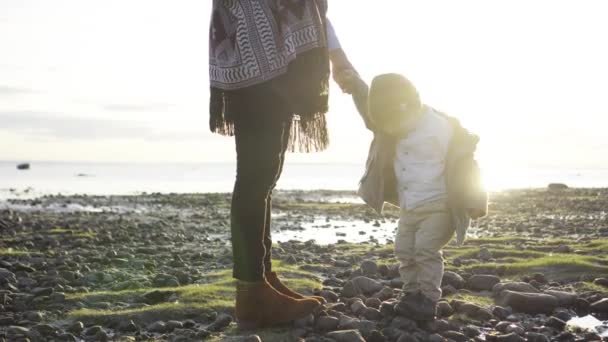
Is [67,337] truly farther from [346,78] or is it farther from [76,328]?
[346,78]

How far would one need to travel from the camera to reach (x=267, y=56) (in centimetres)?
413

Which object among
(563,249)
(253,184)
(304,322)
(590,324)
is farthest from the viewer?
(563,249)

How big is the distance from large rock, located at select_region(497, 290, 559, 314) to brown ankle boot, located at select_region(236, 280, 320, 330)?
2.04 meters

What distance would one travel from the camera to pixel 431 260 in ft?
16.0

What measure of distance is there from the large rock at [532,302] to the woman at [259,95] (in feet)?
7.33

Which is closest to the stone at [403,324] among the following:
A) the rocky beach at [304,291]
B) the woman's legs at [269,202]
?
the rocky beach at [304,291]

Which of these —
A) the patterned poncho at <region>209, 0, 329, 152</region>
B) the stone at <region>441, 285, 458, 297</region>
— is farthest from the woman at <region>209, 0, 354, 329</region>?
the stone at <region>441, 285, 458, 297</region>

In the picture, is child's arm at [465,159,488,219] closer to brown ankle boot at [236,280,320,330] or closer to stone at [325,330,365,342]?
stone at [325,330,365,342]

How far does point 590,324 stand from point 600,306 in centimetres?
45

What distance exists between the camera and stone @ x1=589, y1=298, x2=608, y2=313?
212 inches

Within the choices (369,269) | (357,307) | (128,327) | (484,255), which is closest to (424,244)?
(357,307)

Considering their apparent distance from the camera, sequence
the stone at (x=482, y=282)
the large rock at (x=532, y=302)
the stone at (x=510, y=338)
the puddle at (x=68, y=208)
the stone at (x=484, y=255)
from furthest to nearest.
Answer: the puddle at (x=68, y=208)
the stone at (x=484, y=255)
the stone at (x=482, y=282)
the large rock at (x=532, y=302)
the stone at (x=510, y=338)

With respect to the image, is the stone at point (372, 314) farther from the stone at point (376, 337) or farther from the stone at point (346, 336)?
the stone at point (346, 336)

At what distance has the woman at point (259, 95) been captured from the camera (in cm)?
414
